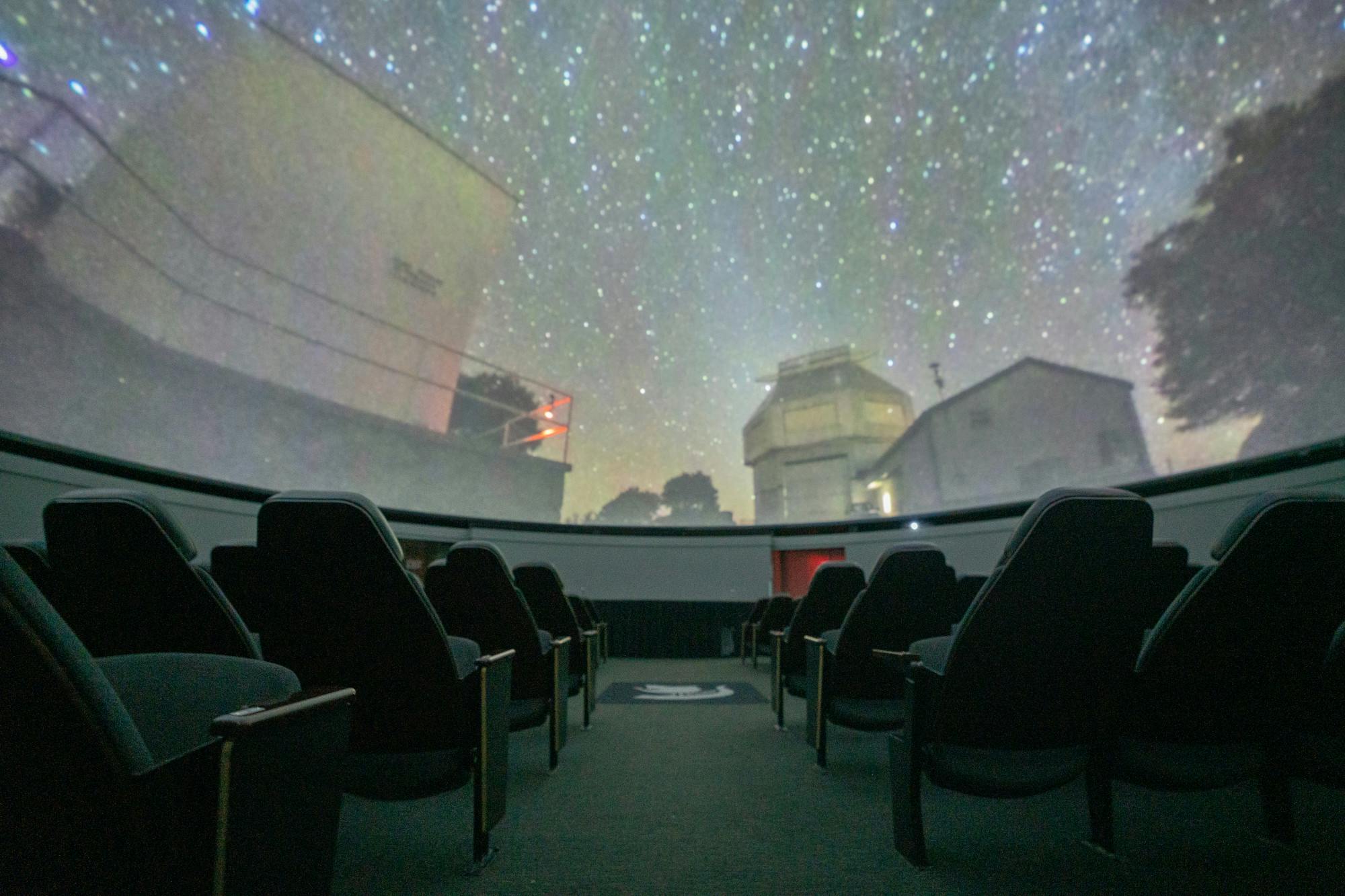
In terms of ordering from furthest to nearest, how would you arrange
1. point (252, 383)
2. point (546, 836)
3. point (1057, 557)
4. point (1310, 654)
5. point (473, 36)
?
point (473, 36) < point (252, 383) < point (546, 836) < point (1310, 654) < point (1057, 557)

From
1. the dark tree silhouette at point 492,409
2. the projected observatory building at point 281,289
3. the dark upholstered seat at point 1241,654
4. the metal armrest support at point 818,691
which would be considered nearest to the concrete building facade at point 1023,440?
the metal armrest support at point 818,691

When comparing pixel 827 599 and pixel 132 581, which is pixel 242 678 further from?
pixel 827 599

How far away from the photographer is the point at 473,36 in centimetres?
761

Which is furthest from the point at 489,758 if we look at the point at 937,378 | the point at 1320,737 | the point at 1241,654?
the point at 937,378

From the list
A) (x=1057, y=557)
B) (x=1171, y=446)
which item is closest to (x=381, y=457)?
(x=1057, y=557)

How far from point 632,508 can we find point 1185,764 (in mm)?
7512

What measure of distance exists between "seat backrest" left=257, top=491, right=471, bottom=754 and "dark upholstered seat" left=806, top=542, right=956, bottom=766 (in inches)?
67.0

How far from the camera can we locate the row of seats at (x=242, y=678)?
0.62 m

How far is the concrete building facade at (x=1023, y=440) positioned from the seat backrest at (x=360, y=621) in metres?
6.44

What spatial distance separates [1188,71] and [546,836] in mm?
9430

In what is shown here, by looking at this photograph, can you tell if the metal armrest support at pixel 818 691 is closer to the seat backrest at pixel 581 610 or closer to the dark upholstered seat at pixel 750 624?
the seat backrest at pixel 581 610

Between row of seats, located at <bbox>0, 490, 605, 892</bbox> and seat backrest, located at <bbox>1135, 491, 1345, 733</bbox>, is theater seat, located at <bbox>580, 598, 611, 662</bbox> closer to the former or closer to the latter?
row of seats, located at <bbox>0, 490, 605, 892</bbox>

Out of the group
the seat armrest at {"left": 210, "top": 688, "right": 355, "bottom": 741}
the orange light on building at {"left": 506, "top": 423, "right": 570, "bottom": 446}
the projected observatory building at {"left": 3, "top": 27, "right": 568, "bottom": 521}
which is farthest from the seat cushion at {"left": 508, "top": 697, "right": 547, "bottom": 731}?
the orange light on building at {"left": 506, "top": 423, "right": 570, "bottom": 446}

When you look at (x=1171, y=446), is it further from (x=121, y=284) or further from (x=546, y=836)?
(x=121, y=284)
